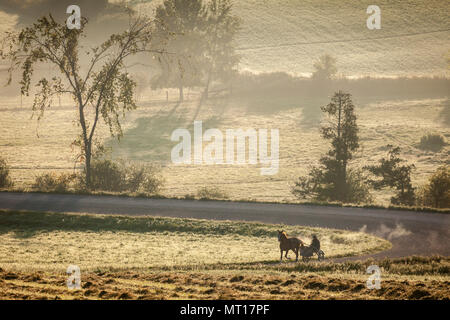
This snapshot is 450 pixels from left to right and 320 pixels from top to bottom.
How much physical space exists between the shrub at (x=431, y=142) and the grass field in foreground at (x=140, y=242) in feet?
144

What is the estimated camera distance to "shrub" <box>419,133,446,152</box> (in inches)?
2734

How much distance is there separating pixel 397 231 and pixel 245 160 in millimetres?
39886

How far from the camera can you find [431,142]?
70.4 metres

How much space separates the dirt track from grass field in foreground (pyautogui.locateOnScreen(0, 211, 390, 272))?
1.43m

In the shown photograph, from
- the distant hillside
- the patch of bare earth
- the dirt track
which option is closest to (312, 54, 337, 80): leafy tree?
the distant hillside

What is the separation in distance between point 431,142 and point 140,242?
171ft

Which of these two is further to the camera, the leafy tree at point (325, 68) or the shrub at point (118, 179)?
the leafy tree at point (325, 68)

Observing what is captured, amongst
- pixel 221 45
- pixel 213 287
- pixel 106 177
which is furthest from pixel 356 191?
pixel 221 45

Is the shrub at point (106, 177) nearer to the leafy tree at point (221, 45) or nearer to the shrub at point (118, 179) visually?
the shrub at point (118, 179)

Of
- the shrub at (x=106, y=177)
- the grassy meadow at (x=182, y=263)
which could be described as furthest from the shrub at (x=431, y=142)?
Result: the grassy meadow at (x=182, y=263)

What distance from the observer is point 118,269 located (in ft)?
76.9

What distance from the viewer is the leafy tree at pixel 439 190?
39.2 metres

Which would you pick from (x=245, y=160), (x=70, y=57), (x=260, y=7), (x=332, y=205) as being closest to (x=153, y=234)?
(x=332, y=205)

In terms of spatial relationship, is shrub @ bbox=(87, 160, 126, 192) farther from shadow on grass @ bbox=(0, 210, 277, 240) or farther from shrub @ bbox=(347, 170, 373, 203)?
shrub @ bbox=(347, 170, 373, 203)
